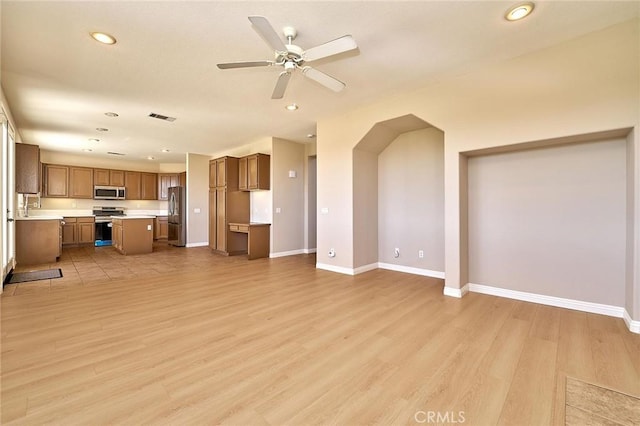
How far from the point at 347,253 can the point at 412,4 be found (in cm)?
359

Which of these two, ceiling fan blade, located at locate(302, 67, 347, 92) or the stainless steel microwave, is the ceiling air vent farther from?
the stainless steel microwave

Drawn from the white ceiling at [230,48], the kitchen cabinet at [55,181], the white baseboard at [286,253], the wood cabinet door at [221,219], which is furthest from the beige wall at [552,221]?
the kitchen cabinet at [55,181]

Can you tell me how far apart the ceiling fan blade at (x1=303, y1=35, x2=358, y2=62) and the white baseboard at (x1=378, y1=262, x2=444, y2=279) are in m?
3.66

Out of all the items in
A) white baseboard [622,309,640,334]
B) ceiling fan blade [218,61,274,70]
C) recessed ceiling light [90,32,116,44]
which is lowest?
white baseboard [622,309,640,334]

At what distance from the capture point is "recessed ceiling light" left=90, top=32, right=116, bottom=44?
8.62 ft

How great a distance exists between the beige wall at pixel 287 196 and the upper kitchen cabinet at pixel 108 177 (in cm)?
602

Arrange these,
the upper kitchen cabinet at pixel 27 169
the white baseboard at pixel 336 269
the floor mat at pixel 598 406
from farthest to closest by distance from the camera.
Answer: the upper kitchen cabinet at pixel 27 169, the white baseboard at pixel 336 269, the floor mat at pixel 598 406

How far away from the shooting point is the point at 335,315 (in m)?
3.01

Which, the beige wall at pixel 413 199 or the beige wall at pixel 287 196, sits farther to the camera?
the beige wall at pixel 287 196

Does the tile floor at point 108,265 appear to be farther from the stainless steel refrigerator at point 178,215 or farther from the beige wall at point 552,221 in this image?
the beige wall at point 552,221

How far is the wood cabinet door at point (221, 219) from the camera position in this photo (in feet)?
22.7

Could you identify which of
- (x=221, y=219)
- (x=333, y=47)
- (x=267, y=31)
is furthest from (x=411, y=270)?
(x=221, y=219)

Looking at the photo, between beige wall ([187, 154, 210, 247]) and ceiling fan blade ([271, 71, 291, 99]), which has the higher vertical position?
ceiling fan blade ([271, 71, 291, 99])

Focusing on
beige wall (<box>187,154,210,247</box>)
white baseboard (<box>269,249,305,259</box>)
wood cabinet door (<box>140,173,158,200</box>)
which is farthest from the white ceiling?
wood cabinet door (<box>140,173,158,200</box>)
